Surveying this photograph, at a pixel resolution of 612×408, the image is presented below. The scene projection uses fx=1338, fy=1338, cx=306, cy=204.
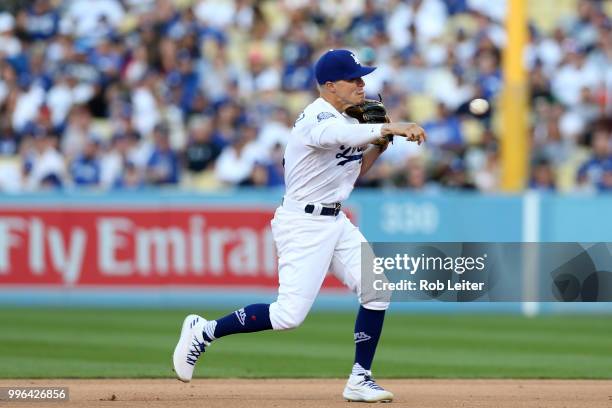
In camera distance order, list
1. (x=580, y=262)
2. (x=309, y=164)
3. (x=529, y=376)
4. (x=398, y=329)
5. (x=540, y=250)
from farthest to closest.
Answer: (x=540, y=250) → (x=398, y=329) → (x=529, y=376) → (x=580, y=262) → (x=309, y=164)

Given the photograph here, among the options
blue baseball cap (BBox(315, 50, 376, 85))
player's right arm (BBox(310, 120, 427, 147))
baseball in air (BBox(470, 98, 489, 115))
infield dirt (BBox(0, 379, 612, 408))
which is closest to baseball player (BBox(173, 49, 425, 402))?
blue baseball cap (BBox(315, 50, 376, 85))

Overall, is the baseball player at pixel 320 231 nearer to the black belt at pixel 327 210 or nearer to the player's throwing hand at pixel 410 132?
the black belt at pixel 327 210

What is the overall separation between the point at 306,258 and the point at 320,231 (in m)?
0.19

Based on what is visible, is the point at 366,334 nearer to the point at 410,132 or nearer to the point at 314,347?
the point at 410,132

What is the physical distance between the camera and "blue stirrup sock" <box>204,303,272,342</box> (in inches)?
324

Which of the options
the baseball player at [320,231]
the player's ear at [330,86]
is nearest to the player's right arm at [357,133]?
the baseball player at [320,231]

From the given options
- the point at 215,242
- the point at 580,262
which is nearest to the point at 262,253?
the point at 215,242

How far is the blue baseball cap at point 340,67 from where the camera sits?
8164 mm

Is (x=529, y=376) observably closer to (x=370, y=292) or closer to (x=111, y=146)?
(x=370, y=292)

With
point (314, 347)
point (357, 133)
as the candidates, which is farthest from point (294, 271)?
point (314, 347)

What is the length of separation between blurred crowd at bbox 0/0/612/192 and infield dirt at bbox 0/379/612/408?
7356 mm

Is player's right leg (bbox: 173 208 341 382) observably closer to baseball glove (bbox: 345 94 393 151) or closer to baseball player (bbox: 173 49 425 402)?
baseball player (bbox: 173 49 425 402)

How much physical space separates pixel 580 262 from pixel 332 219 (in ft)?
5.79

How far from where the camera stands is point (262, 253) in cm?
1616
